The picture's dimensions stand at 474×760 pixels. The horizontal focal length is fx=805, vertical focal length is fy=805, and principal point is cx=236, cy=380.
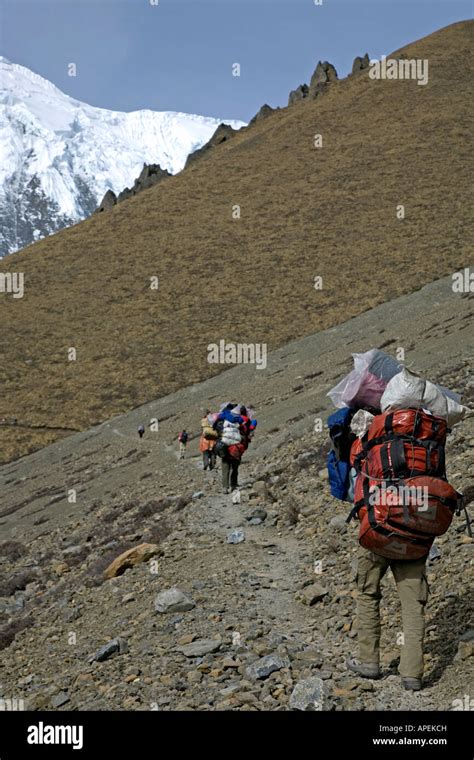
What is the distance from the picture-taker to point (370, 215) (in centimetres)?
7069

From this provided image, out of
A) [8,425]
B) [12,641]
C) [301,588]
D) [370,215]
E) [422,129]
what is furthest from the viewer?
[422,129]

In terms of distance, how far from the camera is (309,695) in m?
5.90

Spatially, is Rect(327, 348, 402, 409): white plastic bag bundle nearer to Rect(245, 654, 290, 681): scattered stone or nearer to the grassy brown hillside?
Rect(245, 654, 290, 681): scattered stone

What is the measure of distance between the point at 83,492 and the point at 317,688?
2080cm

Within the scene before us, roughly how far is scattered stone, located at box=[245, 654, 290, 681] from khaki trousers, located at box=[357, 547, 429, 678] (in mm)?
673

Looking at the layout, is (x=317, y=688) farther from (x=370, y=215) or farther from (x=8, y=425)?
(x=370, y=215)

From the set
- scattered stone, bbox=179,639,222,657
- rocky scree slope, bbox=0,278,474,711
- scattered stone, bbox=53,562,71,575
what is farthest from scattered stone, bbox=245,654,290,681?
scattered stone, bbox=53,562,71,575

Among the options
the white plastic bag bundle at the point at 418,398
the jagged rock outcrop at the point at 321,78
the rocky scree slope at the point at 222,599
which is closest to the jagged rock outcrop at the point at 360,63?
the jagged rock outcrop at the point at 321,78

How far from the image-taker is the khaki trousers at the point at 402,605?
6.03m

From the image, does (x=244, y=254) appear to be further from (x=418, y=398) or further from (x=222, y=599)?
(x=418, y=398)

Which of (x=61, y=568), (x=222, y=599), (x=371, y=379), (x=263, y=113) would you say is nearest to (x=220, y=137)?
(x=263, y=113)

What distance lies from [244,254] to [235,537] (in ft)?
193

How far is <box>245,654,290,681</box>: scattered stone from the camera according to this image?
6.54 metres

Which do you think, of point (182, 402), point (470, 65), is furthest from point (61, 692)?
point (470, 65)
